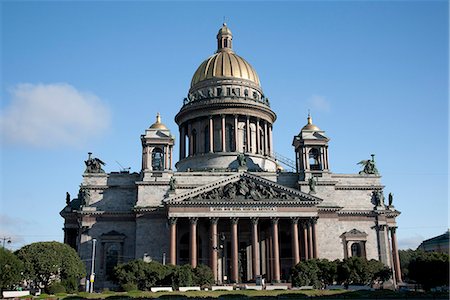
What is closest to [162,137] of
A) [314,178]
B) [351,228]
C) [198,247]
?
[198,247]

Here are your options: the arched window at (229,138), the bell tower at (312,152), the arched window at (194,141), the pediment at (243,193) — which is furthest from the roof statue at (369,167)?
the arched window at (194,141)

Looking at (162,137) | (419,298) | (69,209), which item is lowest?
(419,298)

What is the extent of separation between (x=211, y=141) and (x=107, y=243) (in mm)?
22891

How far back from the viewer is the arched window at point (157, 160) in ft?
230

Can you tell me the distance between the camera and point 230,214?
62.4m

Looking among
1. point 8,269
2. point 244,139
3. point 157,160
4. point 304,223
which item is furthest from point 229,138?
point 8,269

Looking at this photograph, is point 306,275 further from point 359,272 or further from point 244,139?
point 244,139

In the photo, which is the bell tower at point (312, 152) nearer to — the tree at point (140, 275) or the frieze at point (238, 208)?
the frieze at point (238, 208)

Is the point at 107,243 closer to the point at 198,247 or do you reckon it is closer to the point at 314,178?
the point at 198,247

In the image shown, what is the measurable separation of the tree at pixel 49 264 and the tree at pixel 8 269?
406cm

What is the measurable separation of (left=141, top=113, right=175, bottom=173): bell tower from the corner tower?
24.0 ft

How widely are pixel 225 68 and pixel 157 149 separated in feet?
71.9

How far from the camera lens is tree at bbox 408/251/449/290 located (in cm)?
4469

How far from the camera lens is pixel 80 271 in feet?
176
